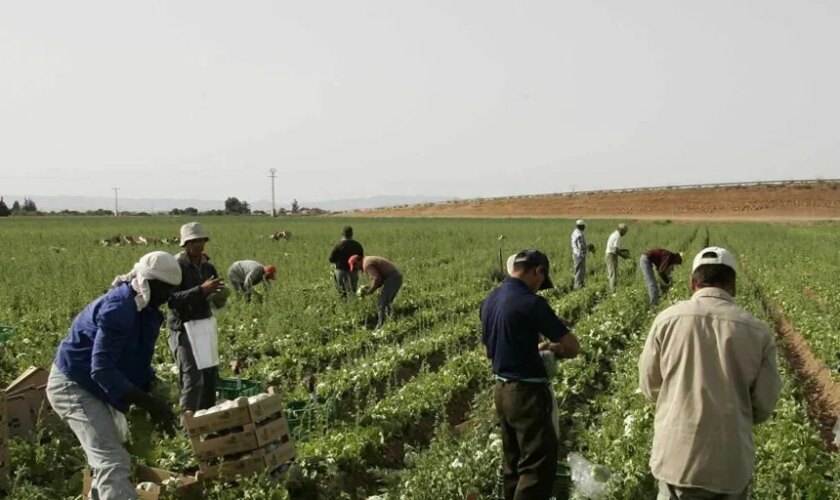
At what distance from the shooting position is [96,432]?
4.11 m

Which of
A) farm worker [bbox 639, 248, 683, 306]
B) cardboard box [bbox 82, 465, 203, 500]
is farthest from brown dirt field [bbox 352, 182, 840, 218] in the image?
cardboard box [bbox 82, 465, 203, 500]

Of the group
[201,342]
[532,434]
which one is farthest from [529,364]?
[201,342]

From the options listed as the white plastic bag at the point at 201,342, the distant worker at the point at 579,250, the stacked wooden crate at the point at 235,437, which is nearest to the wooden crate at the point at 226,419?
the stacked wooden crate at the point at 235,437

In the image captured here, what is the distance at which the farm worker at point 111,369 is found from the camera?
4.00 meters

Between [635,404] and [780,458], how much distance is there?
5.29 feet

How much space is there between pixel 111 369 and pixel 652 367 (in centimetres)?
298

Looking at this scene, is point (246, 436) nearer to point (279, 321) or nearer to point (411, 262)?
point (279, 321)

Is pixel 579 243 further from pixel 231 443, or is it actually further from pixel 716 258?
pixel 716 258

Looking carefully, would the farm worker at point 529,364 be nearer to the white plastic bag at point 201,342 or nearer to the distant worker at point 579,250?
the white plastic bag at point 201,342

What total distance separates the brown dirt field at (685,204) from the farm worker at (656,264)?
205ft

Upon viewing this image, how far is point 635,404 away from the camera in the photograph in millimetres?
6691

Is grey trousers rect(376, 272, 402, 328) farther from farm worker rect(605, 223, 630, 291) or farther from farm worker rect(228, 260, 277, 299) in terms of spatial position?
farm worker rect(605, 223, 630, 291)

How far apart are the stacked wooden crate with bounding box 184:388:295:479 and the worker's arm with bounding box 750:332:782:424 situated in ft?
10.3

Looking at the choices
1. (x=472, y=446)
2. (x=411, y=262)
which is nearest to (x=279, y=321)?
(x=472, y=446)
